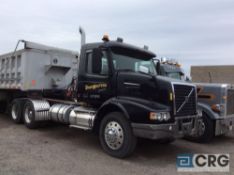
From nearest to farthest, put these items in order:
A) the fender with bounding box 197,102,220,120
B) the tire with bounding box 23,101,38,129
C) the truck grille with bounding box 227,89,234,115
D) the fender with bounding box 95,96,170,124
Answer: the fender with bounding box 95,96,170,124, the fender with bounding box 197,102,220,120, the truck grille with bounding box 227,89,234,115, the tire with bounding box 23,101,38,129

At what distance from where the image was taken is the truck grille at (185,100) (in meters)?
5.38

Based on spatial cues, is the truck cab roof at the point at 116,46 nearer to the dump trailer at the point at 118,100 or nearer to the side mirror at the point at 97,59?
the dump trailer at the point at 118,100

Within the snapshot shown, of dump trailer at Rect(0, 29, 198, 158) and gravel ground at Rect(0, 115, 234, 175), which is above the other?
dump trailer at Rect(0, 29, 198, 158)

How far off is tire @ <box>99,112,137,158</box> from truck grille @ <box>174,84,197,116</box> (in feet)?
3.70

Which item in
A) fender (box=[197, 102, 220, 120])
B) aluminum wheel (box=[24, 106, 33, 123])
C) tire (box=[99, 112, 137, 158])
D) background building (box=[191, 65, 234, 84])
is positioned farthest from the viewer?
background building (box=[191, 65, 234, 84])

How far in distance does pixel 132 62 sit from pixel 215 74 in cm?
1510

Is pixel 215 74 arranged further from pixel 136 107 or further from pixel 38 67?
pixel 136 107

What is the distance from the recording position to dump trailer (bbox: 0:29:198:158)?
5.20m

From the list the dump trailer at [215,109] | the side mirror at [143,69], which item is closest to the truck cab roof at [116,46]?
the side mirror at [143,69]

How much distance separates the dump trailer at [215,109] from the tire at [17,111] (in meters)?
5.20

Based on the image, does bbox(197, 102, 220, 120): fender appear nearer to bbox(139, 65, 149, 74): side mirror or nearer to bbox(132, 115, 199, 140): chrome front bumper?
bbox(132, 115, 199, 140): chrome front bumper

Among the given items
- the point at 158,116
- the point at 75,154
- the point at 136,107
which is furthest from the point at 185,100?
the point at 75,154

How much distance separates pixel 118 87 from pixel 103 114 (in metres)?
0.78

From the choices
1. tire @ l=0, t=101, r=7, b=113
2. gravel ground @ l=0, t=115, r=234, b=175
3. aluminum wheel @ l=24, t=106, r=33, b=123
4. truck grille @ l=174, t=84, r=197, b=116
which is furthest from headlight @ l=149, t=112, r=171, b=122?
tire @ l=0, t=101, r=7, b=113
